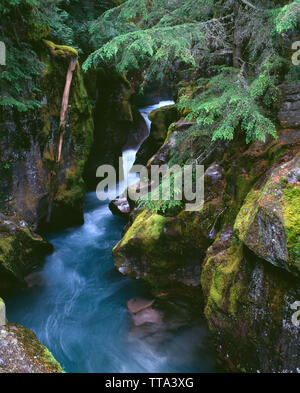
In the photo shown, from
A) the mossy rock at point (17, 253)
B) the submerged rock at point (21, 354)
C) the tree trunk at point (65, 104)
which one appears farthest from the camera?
the tree trunk at point (65, 104)

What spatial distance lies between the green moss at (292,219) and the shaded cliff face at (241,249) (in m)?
0.01

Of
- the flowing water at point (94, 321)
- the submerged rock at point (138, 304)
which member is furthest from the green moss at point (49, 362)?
the submerged rock at point (138, 304)

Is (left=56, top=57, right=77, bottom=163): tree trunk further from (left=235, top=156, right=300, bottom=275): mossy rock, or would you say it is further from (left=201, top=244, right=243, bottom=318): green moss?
(left=235, top=156, right=300, bottom=275): mossy rock

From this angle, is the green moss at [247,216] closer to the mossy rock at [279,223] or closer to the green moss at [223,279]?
the mossy rock at [279,223]

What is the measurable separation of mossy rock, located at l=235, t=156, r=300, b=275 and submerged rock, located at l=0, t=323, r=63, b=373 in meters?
3.08

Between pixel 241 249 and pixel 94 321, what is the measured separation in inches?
175

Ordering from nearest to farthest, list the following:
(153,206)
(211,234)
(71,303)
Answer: (153,206) → (211,234) → (71,303)

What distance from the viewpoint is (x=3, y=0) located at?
5.95 meters

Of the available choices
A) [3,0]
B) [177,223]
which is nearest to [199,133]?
[177,223]

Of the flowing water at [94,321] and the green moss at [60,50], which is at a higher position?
the green moss at [60,50]

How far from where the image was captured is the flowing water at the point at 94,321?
552 centimetres

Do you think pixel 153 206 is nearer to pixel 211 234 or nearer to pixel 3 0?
pixel 211 234

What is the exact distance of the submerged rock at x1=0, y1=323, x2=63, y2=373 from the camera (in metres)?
3.31
